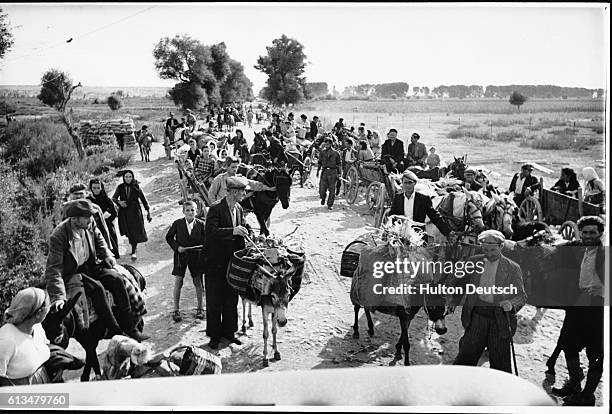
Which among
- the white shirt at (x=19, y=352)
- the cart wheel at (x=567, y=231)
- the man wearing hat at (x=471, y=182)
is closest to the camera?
the white shirt at (x=19, y=352)

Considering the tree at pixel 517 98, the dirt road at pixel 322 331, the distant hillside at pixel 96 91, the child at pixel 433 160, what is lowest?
the dirt road at pixel 322 331

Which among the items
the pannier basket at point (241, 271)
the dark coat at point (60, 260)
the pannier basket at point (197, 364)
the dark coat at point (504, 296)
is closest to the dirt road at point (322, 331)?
the dark coat at point (504, 296)

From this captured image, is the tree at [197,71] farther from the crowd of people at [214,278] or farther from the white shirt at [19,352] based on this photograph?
the white shirt at [19,352]

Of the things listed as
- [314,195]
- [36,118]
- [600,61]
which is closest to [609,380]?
[600,61]

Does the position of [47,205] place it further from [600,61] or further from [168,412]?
[600,61]

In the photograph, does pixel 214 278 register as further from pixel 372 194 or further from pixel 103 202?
pixel 372 194

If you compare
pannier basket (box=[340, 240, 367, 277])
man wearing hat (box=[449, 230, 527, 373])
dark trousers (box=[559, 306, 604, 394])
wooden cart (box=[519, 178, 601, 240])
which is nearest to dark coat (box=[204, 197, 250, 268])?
pannier basket (box=[340, 240, 367, 277])

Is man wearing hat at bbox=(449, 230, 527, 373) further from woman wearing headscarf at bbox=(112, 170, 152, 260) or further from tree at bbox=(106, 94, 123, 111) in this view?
tree at bbox=(106, 94, 123, 111)
